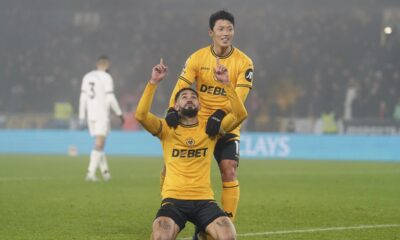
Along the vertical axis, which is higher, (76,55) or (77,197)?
(76,55)

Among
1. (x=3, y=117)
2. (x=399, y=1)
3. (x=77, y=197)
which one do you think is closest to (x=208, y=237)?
(x=77, y=197)

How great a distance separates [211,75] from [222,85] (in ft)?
0.45

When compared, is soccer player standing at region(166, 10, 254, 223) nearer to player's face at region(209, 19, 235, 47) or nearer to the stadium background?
player's face at region(209, 19, 235, 47)

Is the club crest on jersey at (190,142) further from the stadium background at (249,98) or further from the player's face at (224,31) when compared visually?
the stadium background at (249,98)

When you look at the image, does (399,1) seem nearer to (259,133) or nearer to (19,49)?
(259,133)

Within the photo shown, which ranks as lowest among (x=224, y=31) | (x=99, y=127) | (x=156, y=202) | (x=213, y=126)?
(x=156, y=202)

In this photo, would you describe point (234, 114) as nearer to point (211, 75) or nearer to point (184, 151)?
point (184, 151)

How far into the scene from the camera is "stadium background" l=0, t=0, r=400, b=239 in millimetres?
13430

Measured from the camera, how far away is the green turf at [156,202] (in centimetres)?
860

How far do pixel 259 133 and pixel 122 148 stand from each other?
4.39 metres

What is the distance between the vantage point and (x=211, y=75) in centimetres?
821

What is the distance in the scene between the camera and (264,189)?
14.1m

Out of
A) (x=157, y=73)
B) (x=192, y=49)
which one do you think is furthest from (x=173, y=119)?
(x=192, y=49)

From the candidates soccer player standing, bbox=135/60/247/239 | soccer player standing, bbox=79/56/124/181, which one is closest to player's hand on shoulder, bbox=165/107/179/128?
soccer player standing, bbox=135/60/247/239
